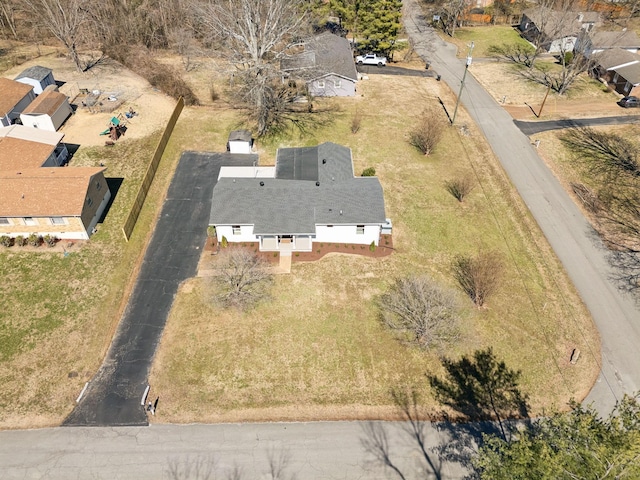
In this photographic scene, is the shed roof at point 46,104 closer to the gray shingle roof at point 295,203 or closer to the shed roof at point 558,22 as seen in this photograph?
the gray shingle roof at point 295,203

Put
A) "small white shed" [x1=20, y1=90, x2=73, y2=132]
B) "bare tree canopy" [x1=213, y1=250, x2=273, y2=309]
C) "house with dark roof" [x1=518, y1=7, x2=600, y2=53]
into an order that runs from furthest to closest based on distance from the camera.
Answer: "house with dark roof" [x1=518, y1=7, x2=600, y2=53], "small white shed" [x1=20, y1=90, x2=73, y2=132], "bare tree canopy" [x1=213, y1=250, x2=273, y2=309]

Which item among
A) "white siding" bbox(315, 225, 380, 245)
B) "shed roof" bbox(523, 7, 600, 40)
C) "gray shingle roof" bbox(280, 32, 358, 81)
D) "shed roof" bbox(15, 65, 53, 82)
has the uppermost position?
"shed roof" bbox(523, 7, 600, 40)

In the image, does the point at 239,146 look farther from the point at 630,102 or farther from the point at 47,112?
the point at 630,102

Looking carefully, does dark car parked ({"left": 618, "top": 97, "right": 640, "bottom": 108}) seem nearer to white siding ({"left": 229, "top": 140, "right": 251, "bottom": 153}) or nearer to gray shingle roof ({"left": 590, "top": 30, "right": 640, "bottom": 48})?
gray shingle roof ({"left": 590, "top": 30, "right": 640, "bottom": 48})

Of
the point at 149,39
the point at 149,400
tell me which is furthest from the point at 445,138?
the point at 149,39

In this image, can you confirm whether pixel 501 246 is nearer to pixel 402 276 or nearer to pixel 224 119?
pixel 402 276

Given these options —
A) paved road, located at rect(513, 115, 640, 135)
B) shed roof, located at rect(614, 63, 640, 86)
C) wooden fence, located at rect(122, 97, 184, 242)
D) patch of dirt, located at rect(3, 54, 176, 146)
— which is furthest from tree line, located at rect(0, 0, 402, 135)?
shed roof, located at rect(614, 63, 640, 86)

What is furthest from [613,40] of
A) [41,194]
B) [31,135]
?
[31,135]
